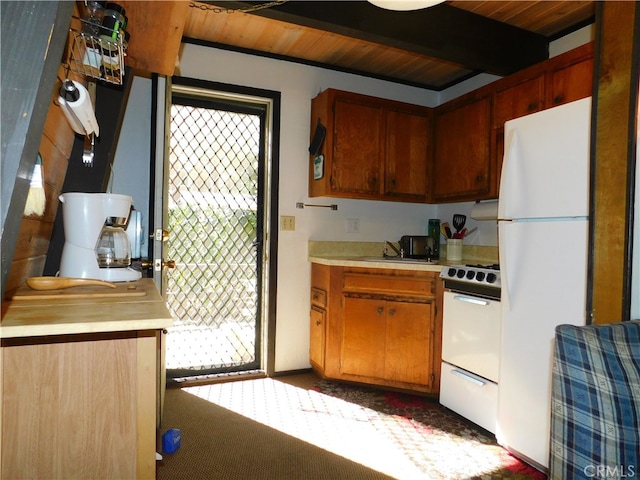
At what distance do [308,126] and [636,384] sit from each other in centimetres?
254

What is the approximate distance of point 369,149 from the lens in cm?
293

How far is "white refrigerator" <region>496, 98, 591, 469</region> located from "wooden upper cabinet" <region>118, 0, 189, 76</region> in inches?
60.5

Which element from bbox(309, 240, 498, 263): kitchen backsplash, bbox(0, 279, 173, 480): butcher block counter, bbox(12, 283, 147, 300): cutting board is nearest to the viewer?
bbox(0, 279, 173, 480): butcher block counter

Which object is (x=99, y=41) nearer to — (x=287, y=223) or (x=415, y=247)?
(x=287, y=223)

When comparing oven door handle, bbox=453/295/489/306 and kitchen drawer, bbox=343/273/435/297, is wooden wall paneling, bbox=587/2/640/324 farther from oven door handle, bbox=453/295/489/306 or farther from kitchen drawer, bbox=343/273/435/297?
kitchen drawer, bbox=343/273/435/297

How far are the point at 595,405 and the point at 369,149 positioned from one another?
2270 millimetres

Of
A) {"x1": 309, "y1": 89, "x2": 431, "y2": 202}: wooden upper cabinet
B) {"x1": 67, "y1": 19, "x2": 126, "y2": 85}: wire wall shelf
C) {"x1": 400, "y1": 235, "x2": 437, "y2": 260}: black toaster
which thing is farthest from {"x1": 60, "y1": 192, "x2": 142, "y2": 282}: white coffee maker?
{"x1": 400, "y1": 235, "x2": 437, "y2": 260}: black toaster

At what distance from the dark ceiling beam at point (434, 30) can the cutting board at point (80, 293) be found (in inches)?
57.5

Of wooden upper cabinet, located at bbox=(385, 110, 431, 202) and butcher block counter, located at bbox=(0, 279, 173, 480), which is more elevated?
wooden upper cabinet, located at bbox=(385, 110, 431, 202)

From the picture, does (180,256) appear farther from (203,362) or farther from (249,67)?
(249,67)

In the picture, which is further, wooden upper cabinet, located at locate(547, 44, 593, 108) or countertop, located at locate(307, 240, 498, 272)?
countertop, located at locate(307, 240, 498, 272)

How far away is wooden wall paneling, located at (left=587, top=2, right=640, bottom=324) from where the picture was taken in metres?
1.46

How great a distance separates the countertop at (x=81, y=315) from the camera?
0.78 meters

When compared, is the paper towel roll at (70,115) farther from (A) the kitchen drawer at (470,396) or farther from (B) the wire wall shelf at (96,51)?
(A) the kitchen drawer at (470,396)
